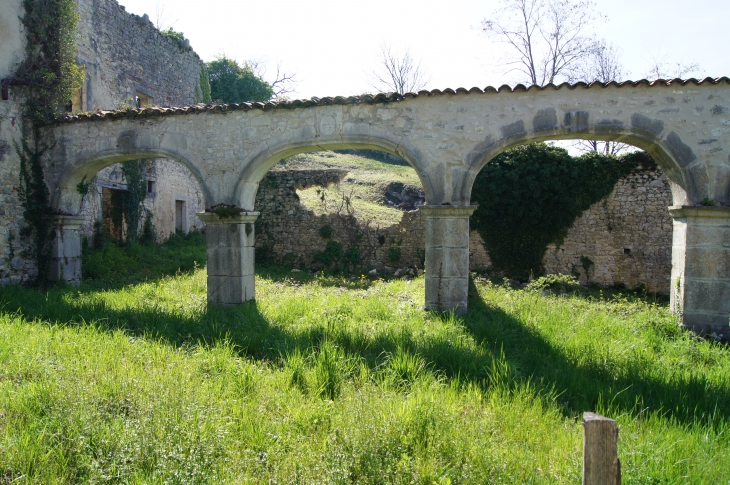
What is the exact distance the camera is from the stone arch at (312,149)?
23.6 feet

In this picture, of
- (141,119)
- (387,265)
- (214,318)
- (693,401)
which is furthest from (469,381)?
(387,265)

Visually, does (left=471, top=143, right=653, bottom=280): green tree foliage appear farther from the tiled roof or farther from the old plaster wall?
the old plaster wall

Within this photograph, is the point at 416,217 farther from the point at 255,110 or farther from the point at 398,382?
the point at 398,382

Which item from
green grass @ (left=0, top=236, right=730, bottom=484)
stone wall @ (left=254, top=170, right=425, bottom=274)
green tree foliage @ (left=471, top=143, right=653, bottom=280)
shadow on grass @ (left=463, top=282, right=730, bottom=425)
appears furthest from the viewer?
stone wall @ (left=254, top=170, right=425, bottom=274)

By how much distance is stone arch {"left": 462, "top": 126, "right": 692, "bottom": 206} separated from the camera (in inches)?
259

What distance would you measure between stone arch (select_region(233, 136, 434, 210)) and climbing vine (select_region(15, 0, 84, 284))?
13.8 ft

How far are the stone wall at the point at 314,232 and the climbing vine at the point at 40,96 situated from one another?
5737 mm

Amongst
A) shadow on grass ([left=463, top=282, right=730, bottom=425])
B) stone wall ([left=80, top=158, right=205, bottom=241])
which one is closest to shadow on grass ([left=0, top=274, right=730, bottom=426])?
shadow on grass ([left=463, top=282, right=730, bottom=425])

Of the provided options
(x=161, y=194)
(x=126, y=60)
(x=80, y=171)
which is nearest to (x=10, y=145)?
(x=80, y=171)

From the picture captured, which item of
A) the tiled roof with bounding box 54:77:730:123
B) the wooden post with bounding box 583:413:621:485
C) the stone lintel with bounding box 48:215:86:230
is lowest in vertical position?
the wooden post with bounding box 583:413:621:485

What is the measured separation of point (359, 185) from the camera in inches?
831

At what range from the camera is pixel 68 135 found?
8805 millimetres

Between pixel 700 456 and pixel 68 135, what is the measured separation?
34.0ft

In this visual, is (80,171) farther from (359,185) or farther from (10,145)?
(359,185)
